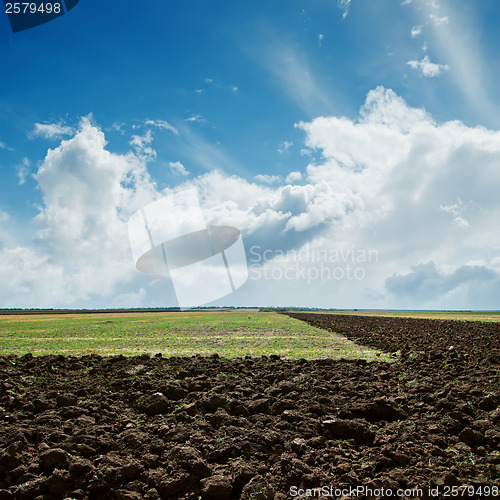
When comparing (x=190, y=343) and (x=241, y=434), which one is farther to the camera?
(x=190, y=343)

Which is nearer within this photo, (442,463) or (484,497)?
(484,497)

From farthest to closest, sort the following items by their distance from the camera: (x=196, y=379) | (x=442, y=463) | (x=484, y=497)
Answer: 1. (x=196, y=379)
2. (x=442, y=463)
3. (x=484, y=497)

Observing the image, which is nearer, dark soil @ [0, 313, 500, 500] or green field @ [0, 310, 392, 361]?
dark soil @ [0, 313, 500, 500]

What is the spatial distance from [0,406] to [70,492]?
4.00 meters

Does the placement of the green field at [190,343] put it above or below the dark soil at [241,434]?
below

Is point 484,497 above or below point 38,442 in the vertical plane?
below

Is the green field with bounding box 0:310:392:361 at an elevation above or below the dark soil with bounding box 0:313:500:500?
below

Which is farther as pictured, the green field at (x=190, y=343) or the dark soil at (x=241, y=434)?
the green field at (x=190, y=343)

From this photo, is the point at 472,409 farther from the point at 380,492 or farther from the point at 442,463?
the point at 380,492

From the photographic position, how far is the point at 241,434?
6105 mm

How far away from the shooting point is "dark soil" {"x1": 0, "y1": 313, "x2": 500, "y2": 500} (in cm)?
473

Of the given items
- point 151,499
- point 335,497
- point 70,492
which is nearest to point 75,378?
point 70,492

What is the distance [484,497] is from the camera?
4.41 meters

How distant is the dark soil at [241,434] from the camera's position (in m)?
4.73
